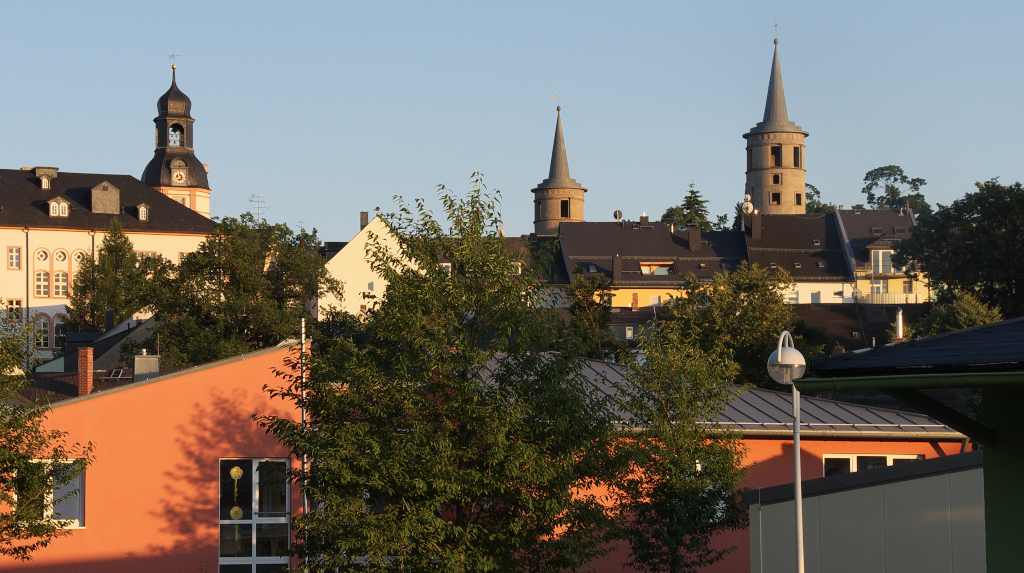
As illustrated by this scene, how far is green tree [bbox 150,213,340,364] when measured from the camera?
50250 mm

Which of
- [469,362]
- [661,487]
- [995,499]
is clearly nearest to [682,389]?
[661,487]

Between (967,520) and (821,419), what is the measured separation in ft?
33.0

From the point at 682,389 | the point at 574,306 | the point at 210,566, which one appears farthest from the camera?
the point at 574,306

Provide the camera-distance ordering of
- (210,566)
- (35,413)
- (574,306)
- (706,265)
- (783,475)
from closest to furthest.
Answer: (35,413) < (210,566) < (783,475) < (574,306) < (706,265)

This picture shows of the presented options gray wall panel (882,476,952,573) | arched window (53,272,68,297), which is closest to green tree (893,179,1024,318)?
gray wall panel (882,476,952,573)

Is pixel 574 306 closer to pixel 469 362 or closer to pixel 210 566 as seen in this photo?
pixel 210 566

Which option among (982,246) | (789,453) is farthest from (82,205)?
(789,453)

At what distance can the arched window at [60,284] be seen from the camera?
258 feet

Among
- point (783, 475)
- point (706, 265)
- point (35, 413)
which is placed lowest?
point (783, 475)

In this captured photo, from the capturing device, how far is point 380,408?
41.4 ft

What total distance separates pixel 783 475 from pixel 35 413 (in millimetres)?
11890

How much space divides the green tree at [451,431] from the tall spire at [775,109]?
331 ft

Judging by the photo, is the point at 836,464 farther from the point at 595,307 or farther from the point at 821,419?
the point at 595,307

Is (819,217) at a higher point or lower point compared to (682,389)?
higher
